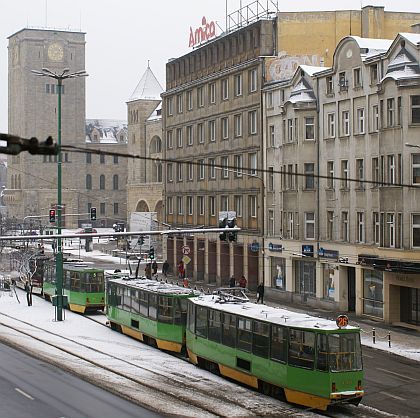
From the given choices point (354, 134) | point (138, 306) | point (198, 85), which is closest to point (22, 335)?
point (138, 306)

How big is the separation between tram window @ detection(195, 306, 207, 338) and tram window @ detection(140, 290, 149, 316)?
6024 mm

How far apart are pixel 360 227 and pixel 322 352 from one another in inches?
964

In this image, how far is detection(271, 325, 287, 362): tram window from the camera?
87.9ft

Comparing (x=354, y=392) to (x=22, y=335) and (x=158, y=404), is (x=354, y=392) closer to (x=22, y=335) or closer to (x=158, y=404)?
(x=158, y=404)

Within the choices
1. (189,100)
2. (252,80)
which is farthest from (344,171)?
(189,100)

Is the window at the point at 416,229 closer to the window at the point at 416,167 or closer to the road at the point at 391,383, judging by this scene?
the window at the point at 416,167

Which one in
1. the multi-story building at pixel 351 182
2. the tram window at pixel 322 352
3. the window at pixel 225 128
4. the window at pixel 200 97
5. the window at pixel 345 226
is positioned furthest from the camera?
the window at pixel 200 97

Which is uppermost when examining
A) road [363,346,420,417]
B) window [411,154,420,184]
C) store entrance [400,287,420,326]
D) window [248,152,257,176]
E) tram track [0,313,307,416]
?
window [248,152,257,176]

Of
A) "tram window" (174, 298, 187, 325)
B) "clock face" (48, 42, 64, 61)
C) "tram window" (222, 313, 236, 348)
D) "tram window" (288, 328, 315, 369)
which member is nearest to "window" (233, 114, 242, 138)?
"tram window" (174, 298, 187, 325)

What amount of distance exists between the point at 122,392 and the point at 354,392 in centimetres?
699

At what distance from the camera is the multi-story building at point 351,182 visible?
44.3 m

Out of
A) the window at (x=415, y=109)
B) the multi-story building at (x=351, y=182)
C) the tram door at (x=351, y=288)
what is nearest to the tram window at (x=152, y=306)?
the multi-story building at (x=351, y=182)

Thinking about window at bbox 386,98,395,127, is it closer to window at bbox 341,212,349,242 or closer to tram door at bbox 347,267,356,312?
window at bbox 341,212,349,242

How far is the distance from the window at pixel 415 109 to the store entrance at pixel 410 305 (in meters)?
7.92
